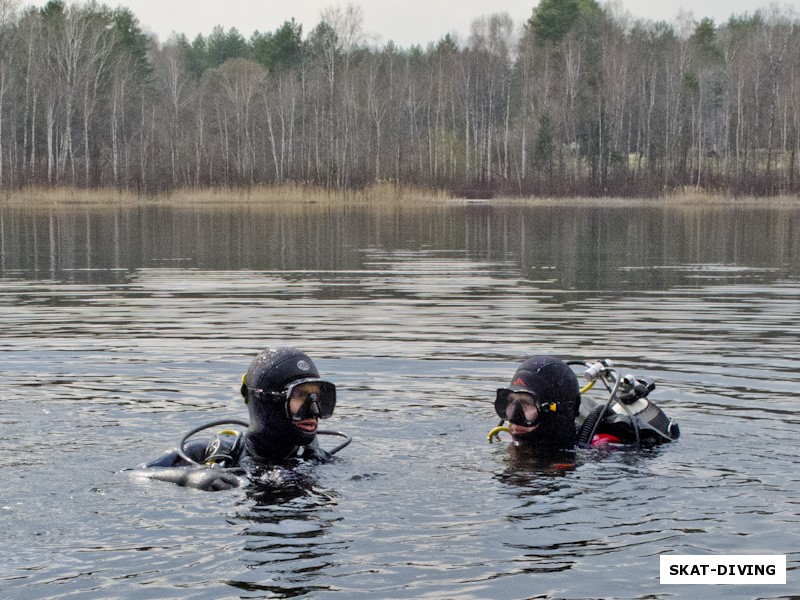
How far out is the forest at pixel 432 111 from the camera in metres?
72.6

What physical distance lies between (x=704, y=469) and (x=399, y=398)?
3365 millimetres

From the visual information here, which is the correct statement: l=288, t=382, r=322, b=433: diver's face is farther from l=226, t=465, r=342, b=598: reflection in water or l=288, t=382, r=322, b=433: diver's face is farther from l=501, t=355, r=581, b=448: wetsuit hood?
l=501, t=355, r=581, b=448: wetsuit hood

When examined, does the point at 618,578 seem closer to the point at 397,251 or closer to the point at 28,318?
the point at 28,318

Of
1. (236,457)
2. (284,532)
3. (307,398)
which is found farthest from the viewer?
(236,457)

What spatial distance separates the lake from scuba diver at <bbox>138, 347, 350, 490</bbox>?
142mm

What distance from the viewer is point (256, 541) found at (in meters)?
6.48

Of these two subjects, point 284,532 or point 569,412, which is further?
point 569,412

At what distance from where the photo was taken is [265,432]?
779cm

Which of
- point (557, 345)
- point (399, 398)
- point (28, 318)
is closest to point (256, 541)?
point (399, 398)

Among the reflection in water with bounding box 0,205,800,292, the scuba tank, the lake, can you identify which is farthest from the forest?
the scuba tank

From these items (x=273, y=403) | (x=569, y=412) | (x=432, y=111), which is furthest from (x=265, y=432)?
(x=432, y=111)

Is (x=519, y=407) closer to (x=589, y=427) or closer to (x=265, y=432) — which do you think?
(x=589, y=427)

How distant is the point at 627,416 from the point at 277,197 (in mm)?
52579

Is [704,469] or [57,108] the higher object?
[57,108]
